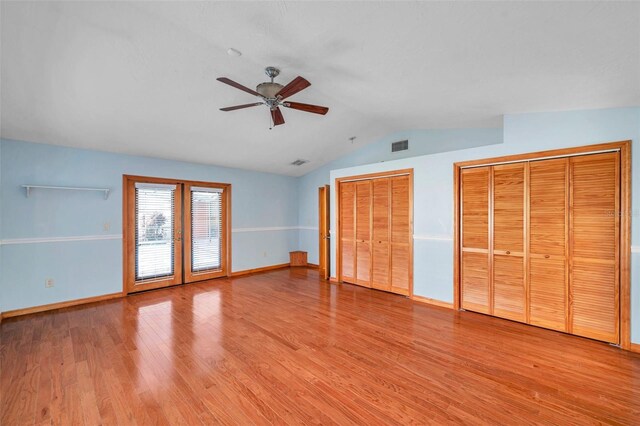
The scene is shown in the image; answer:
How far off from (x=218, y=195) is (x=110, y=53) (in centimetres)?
368

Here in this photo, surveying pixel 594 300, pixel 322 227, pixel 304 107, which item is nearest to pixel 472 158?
pixel 594 300

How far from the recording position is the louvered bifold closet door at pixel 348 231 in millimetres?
5336

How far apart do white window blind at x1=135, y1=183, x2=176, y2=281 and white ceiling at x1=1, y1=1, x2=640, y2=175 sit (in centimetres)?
114

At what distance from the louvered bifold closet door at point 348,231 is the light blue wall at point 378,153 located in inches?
40.2

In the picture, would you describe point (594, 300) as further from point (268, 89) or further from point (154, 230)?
point (154, 230)

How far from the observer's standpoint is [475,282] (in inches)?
151

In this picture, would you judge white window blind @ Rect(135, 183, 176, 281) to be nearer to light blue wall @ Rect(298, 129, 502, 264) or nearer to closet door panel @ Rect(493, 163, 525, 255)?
light blue wall @ Rect(298, 129, 502, 264)

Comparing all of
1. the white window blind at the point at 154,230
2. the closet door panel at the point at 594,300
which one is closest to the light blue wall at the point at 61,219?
the white window blind at the point at 154,230

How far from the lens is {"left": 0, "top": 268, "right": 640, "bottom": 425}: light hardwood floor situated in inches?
75.8

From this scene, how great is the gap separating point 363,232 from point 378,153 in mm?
1815

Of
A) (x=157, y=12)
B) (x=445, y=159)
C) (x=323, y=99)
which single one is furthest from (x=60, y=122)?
(x=445, y=159)

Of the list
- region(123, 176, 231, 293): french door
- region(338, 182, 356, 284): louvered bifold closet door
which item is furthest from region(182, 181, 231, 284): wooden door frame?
region(338, 182, 356, 284): louvered bifold closet door

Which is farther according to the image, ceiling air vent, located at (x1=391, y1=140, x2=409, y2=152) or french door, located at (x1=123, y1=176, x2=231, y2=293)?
ceiling air vent, located at (x1=391, y1=140, x2=409, y2=152)

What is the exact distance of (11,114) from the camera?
322 centimetres
